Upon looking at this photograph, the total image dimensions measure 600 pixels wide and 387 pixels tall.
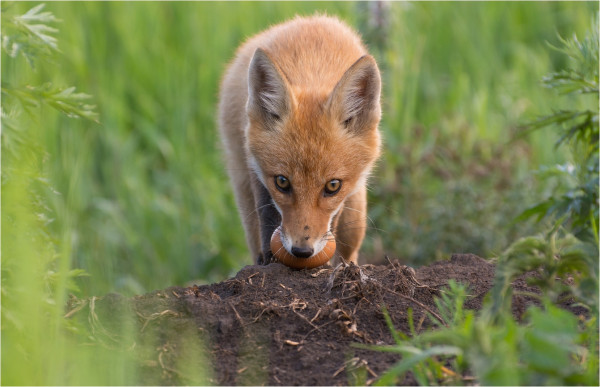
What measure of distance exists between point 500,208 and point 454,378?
4978 mm

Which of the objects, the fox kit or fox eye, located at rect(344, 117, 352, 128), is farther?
fox eye, located at rect(344, 117, 352, 128)

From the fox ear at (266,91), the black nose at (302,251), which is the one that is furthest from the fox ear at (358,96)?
the black nose at (302,251)

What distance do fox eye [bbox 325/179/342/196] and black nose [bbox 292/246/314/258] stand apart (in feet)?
1.76

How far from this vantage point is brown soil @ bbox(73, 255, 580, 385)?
112 inches

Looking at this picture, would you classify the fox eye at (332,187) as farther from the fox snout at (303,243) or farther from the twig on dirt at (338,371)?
the twig on dirt at (338,371)

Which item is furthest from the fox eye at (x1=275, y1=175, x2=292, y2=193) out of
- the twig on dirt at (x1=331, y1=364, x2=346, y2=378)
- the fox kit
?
the twig on dirt at (x1=331, y1=364, x2=346, y2=378)

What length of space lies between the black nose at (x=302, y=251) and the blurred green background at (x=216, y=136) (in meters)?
2.67

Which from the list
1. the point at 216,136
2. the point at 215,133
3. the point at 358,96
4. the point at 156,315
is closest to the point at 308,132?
the point at 358,96

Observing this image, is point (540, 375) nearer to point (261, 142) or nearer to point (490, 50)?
point (261, 142)

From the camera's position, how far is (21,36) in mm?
3645

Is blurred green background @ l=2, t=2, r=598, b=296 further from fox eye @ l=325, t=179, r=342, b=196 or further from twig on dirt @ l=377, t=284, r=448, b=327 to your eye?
twig on dirt @ l=377, t=284, r=448, b=327

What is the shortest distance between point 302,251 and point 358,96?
4.19 ft

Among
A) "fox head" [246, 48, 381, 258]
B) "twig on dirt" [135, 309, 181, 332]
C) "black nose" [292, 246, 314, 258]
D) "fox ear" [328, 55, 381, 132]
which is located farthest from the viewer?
"fox ear" [328, 55, 381, 132]

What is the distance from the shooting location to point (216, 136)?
8266 millimetres
